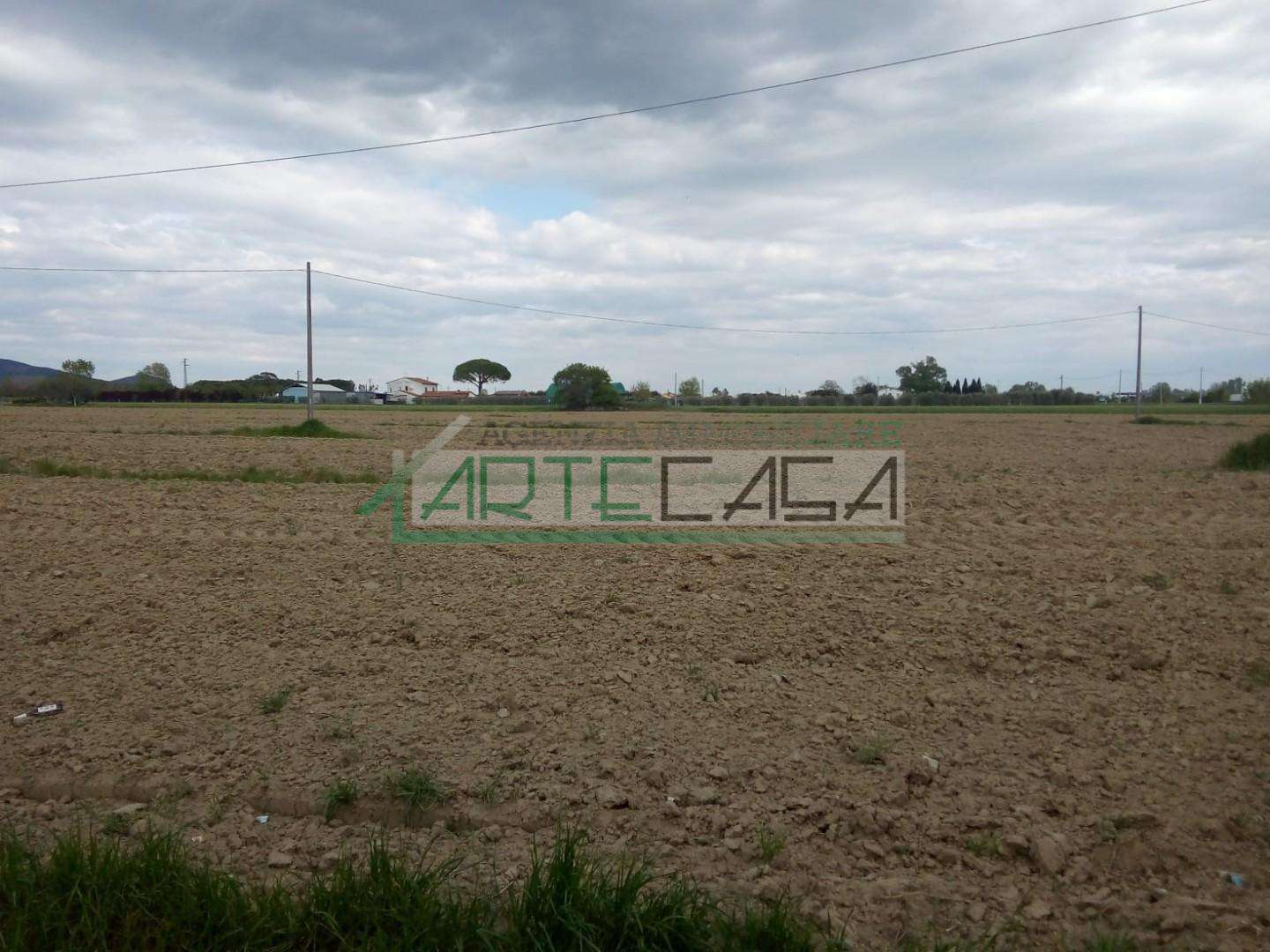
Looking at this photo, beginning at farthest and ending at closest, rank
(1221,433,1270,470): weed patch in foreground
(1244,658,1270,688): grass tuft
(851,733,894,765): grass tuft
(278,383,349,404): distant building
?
1. (278,383,349,404): distant building
2. (1221,433,1270,470): weed patch in foreground
3. (1244,658,1270,688): grass tuft
4. (851,733,894,765): grass tuft

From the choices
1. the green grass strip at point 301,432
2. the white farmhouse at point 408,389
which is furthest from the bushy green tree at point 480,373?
the green grass strip at point 301,432

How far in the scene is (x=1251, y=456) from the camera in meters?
16.2

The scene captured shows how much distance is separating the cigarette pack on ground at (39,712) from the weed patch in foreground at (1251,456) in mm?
18291

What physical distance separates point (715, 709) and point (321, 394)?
10086 cm

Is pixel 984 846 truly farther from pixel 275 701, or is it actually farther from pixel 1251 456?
pixel 1251 456

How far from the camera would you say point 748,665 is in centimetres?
535

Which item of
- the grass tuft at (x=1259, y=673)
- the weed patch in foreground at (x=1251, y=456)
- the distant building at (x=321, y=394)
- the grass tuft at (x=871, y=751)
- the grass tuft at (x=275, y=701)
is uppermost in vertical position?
the distant building at (x=321, y=394)

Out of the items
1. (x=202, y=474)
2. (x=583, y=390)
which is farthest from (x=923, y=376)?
(x=202, y=474)

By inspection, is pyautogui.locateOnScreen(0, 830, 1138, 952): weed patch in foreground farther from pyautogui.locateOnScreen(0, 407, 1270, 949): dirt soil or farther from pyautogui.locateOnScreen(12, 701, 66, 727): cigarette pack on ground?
pyautogui.locateOnScreen(12, 701, 66, 727): cigarette pack on ground

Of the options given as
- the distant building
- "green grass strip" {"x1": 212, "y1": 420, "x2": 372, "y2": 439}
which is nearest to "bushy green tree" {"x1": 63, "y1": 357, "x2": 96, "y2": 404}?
the distant building

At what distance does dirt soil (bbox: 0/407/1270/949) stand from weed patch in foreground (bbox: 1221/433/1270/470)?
9.12m

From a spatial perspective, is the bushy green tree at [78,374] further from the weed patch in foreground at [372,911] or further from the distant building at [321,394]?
the weed patch in foreground at [372,911]

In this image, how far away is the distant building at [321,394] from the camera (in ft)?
296

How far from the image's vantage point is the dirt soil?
3430 mm
